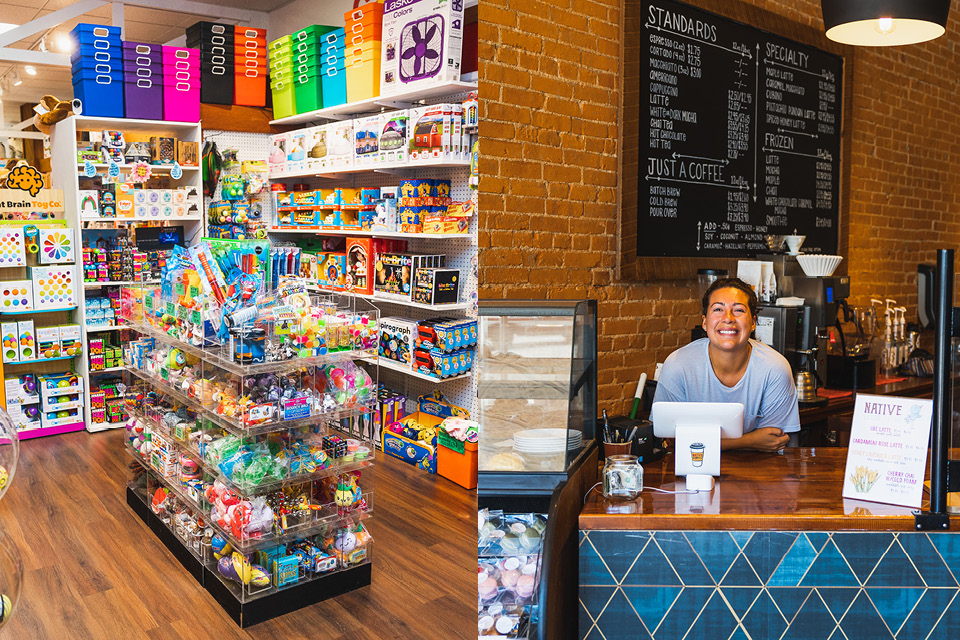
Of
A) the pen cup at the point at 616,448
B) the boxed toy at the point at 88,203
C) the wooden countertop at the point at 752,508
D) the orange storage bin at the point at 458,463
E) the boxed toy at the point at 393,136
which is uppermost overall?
the boxed toy at the point at 393,136

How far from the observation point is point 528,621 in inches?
64.6

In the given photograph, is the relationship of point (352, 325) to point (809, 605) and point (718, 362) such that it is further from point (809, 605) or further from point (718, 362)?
point (809, 605)

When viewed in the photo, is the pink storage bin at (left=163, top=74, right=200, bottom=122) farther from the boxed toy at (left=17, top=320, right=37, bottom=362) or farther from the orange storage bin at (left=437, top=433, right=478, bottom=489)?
the orange storage bin at (left=437, top=433, right=478, bottom=489)

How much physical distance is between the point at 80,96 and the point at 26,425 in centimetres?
204

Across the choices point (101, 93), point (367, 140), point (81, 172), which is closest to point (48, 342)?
point (81, 172)

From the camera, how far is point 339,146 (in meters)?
4.54

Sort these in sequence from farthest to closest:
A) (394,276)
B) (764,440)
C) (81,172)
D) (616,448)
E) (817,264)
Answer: (81,172)
(394,276)
(817,264)
(764,440)
(616,448)

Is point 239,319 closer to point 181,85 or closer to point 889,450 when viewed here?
point 889,450

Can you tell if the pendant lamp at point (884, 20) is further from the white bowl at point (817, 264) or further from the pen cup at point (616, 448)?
the pen cup at point (616, 448)

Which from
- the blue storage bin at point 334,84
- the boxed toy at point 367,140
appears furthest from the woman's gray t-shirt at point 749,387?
the blue storage bin at point 334,84

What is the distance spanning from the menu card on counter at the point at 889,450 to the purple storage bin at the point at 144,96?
15.2 ft

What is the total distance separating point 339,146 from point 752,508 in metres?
3.48

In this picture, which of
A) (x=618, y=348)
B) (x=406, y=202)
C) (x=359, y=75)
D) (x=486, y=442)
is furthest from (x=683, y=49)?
(x=486, y=442)

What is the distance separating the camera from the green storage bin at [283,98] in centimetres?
491
